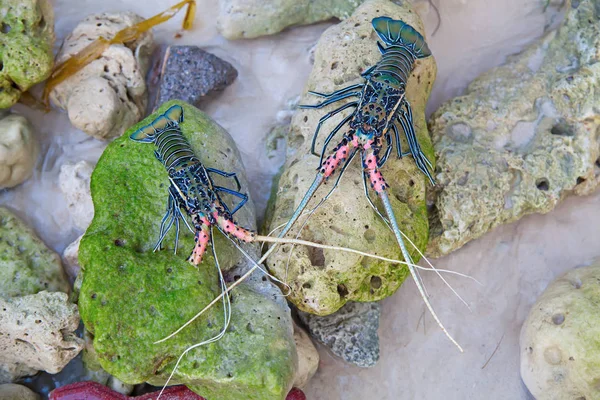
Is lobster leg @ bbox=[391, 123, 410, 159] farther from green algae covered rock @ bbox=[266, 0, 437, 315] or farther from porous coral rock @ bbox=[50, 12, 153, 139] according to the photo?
porous coral rock @ bbox=[50, 12, 153, 139]

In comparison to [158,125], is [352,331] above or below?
below

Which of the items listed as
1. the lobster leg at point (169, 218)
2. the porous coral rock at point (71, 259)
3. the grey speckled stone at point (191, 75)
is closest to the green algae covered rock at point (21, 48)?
the grey speckled stone at point (191, 75)

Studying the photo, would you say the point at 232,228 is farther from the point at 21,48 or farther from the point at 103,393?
the point at 21,48

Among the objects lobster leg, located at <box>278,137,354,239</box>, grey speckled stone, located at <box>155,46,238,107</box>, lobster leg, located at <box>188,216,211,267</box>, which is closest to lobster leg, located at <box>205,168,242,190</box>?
lobster leg, located at <box>188,216,211,267</box>

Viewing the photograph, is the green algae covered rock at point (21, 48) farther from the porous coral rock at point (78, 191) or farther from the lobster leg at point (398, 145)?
the lobster leg at point (398, 145)

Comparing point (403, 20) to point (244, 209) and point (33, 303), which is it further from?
point (33, 303)

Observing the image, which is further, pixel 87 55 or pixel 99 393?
pixel 87 55

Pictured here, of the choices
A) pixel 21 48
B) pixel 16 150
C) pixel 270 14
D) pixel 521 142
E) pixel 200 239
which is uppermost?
pixel 21 48

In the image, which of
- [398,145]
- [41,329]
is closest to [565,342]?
[398,145]
